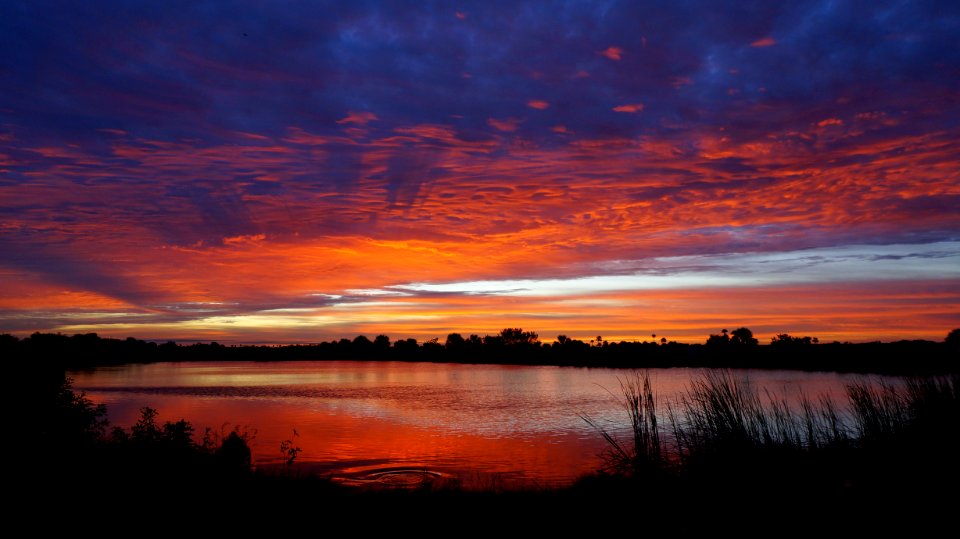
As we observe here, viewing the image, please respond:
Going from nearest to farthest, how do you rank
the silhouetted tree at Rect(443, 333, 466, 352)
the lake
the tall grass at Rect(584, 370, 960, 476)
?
the tall grass at Rect(584, 370, 960, 476), the lake, the silhouetted tree at Rect(443, 333, 466, 352)

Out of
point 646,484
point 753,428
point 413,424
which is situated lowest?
point 413,424

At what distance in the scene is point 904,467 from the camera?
11711mm

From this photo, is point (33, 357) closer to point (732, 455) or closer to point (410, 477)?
point (410, 477)

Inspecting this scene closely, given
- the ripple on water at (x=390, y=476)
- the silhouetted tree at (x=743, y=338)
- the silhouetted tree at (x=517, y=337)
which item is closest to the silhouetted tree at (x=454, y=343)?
the silhouetted tree at (x=517, y=337)

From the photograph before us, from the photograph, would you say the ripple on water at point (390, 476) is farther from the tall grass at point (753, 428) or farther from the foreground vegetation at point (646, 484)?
the tall grass at point (753, 428)

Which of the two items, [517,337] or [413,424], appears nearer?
[413,424]

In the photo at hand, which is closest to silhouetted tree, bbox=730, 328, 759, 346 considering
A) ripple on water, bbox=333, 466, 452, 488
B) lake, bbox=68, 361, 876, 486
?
lake, bbox=68, 361, 876, 486

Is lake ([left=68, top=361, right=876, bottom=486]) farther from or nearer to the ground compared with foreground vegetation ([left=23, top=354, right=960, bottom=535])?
nearer to the ground

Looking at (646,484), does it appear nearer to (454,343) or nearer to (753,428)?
(753,428)

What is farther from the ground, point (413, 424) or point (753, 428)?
A: point (753, 428)

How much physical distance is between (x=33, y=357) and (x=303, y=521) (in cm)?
1007

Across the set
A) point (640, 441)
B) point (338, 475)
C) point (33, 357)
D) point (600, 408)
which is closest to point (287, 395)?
point (600, 408)

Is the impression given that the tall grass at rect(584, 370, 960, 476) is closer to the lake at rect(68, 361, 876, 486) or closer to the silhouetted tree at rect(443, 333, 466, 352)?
the lake at rect(68, 361, 876, 486)

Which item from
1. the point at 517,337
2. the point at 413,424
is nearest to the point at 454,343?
the point at 517,337
